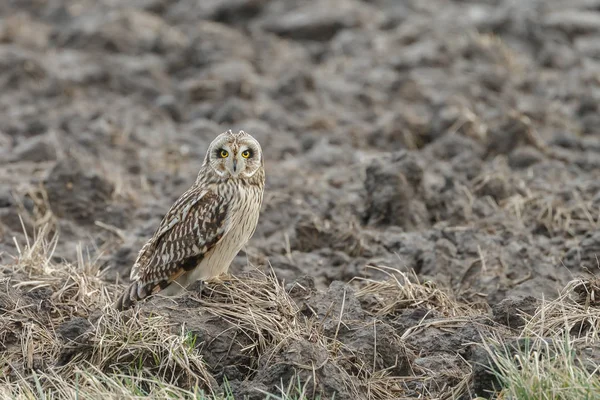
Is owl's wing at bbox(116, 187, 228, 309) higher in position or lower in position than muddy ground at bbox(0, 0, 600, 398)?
higher

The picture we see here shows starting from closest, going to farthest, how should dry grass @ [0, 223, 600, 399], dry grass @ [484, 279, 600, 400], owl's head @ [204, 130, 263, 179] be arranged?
dry grass @ [484, 279, 600, 400] < dry grass @ [0, 223, 600, 399] < owl's head @ [204, 130, 263, 179]

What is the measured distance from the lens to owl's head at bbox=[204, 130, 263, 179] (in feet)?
25.9

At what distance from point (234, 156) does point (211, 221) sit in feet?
1.60

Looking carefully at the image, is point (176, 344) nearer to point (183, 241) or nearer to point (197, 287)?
point (197, 287)

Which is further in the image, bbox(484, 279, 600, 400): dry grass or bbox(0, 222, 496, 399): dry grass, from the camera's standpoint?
bbox(0, 222, 496, 399): dry grass

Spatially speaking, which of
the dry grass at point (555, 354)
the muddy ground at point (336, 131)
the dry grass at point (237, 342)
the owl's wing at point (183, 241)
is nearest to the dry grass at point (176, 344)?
the dry grass at point (237, 342)

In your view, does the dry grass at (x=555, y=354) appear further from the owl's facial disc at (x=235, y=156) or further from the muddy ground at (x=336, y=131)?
the owl's facial disc at (x=235, y=156)

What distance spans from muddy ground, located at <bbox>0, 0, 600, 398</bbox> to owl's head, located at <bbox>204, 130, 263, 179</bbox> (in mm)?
683

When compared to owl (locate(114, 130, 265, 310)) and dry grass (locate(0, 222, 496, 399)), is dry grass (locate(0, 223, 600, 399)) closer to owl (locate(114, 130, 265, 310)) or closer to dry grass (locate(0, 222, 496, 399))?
dry grass (locate(0, 222, 496, 399))

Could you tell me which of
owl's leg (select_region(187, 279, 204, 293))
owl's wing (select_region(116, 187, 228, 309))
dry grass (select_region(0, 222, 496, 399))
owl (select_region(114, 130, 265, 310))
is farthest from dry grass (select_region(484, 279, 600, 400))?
owl's wing (select_region(116, 187, 228, 309))

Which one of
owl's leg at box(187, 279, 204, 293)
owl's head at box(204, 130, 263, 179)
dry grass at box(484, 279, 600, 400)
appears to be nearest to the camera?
dry grass at box(484, 279, 600, 400)

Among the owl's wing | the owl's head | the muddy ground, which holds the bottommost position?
the muddy ground

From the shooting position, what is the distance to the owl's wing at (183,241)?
7973 mm

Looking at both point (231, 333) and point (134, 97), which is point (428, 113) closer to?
point (134, 97)
